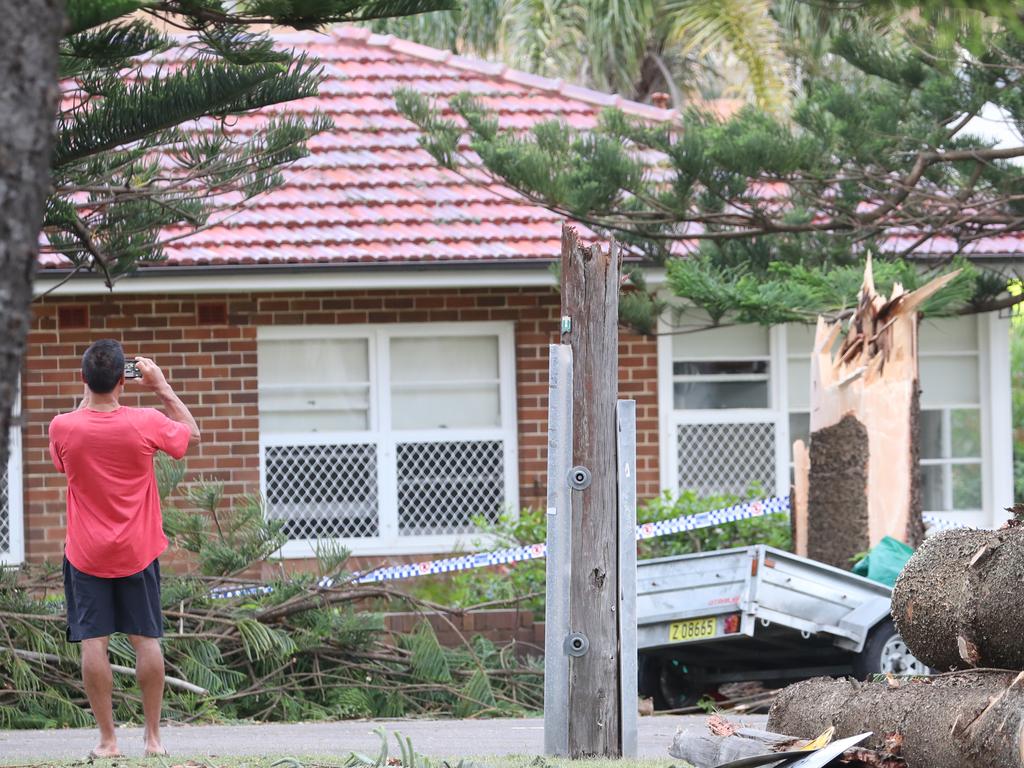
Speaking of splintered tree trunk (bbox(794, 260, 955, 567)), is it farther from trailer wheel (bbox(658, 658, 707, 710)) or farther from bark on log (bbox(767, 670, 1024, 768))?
bark on log (bbox(767, 670, 1024, 768))

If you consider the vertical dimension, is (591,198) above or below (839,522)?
above

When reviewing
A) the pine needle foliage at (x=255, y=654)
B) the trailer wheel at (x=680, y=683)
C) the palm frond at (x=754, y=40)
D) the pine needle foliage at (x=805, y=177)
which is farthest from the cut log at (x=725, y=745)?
the palm frond at (x=754, y=40)

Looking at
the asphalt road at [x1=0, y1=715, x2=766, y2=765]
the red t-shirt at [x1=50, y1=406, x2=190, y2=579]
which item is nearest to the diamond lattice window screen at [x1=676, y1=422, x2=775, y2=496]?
the asphalt road at [x1=0, y1=715, x2=766, y2=765]

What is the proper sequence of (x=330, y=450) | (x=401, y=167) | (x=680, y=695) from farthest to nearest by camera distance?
(x=401, y=167), (x=330, y=450), (x=680, y=695)

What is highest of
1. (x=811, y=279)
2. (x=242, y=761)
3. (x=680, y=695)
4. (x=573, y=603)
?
(x=811, y=279)

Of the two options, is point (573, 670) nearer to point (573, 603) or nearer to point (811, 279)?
point (573, 603)

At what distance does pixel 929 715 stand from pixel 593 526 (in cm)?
141

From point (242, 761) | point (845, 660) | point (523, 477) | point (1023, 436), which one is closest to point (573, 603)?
point (242, 761)

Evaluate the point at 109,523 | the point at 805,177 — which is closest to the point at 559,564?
the point at 109,523

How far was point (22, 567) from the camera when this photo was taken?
29.8 ft

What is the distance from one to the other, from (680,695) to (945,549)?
4.37 metres

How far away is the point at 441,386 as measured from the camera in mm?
13008

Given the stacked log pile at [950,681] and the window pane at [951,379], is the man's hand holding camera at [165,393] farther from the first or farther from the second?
the window pane at [951,379]

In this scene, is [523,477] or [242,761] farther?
[523,477]
